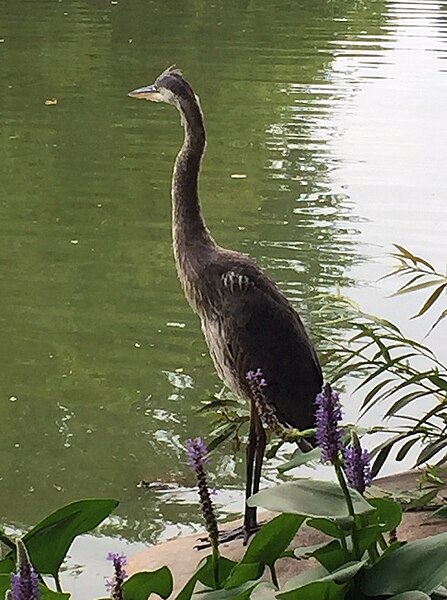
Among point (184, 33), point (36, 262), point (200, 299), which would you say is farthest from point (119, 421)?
point (184, 33)

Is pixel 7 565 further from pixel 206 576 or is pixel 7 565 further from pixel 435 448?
pixel 435 448

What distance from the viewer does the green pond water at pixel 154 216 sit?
12.1ft

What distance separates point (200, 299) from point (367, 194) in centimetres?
360

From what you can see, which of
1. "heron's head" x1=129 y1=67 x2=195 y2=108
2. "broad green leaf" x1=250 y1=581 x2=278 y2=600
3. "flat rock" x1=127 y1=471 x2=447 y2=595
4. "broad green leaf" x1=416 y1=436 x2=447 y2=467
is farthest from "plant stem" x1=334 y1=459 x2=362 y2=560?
"heron's head" x1=129 y1=67 x2=195 y2=108

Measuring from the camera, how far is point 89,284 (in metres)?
5.07

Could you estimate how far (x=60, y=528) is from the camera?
52.3 inches

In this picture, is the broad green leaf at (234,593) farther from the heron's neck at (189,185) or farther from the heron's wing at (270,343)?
the heron's neck at (189,185)

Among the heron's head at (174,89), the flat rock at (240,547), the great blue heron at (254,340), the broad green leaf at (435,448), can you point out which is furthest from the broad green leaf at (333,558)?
the heron's head at (174,89)

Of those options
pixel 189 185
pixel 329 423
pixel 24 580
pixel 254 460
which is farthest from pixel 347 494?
pixel 189 185

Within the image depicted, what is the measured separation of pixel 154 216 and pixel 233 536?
338 centimetres

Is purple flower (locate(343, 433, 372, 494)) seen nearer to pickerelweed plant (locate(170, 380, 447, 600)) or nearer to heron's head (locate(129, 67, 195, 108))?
pickerelweed plant (locate(170, 380, 447, 600))

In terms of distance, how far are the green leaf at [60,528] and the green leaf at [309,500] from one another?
19 cm

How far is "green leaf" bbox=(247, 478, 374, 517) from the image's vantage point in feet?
4.09

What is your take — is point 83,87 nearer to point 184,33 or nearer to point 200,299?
point 184,33
